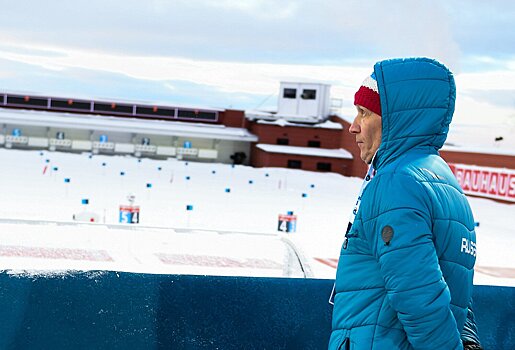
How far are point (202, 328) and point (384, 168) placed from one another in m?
1.60

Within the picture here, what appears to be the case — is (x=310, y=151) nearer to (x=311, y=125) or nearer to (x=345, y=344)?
(x=311, y=125)

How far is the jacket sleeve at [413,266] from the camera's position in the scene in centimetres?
172

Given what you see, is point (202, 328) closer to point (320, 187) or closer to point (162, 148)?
point (320, 187)

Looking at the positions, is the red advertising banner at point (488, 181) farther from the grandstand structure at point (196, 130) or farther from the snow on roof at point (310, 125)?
the snow on roof at point (310, 125)

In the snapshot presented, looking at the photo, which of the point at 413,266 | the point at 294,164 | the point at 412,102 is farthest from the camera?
the point at 294,164

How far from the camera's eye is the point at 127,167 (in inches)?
1329

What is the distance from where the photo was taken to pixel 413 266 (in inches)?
67.7

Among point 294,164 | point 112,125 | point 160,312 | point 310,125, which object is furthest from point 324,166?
point 160,312

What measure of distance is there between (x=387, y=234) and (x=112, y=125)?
3936 cm

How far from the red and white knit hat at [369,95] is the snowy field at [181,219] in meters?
1.57

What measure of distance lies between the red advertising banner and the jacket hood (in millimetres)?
23380

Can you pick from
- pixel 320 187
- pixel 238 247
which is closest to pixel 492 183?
pixel 320 187

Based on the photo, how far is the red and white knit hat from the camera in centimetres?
191

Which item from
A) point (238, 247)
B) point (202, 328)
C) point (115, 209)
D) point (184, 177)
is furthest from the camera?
point (184, 177)
